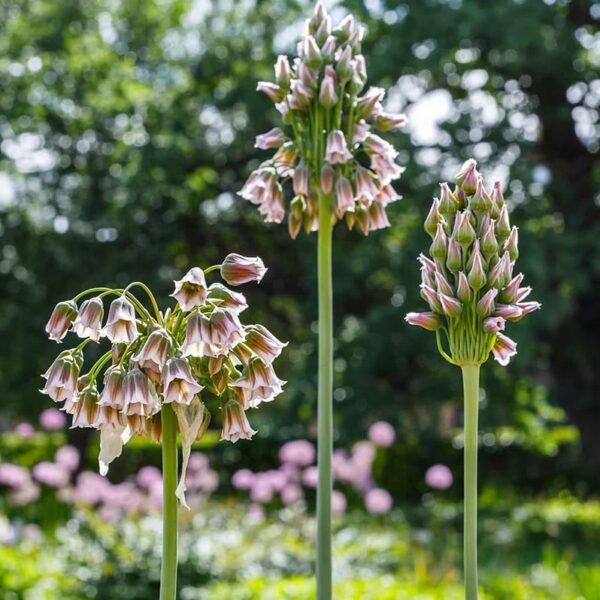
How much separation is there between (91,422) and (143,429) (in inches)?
3.5

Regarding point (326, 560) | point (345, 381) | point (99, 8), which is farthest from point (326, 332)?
point (99, 8)

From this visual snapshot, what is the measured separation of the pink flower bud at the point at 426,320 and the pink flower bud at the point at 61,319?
1.92 ft

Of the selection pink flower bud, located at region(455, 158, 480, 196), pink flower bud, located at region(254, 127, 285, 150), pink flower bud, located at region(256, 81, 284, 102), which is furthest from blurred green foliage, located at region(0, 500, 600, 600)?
pink flower bud, located at region(455, 158, 480, 196)

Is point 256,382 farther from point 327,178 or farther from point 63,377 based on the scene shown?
point 327,178

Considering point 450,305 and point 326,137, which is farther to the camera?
point 326,137

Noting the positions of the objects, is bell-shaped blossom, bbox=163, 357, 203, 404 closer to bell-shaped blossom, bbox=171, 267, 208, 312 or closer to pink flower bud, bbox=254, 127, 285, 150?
bell-shaped blossom, bbox=171, 267, 208, 312

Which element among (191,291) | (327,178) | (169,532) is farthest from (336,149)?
(169,532)

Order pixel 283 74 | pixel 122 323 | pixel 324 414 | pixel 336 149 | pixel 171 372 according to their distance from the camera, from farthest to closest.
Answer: pixel 283 74, pixel 336 149, pixel 324 414, pixel 122 323, pixel 171 372

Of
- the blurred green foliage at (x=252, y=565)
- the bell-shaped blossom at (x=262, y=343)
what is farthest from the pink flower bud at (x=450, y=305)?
the blurred green foliage at (x=252, y=565)

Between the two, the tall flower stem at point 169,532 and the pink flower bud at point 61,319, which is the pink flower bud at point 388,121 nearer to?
the pink flower bud at point 61,319

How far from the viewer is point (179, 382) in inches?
61.9

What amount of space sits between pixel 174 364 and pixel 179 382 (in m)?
0.04

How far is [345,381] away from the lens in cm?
1182

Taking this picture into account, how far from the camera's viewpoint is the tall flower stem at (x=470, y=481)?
1.68 metres
